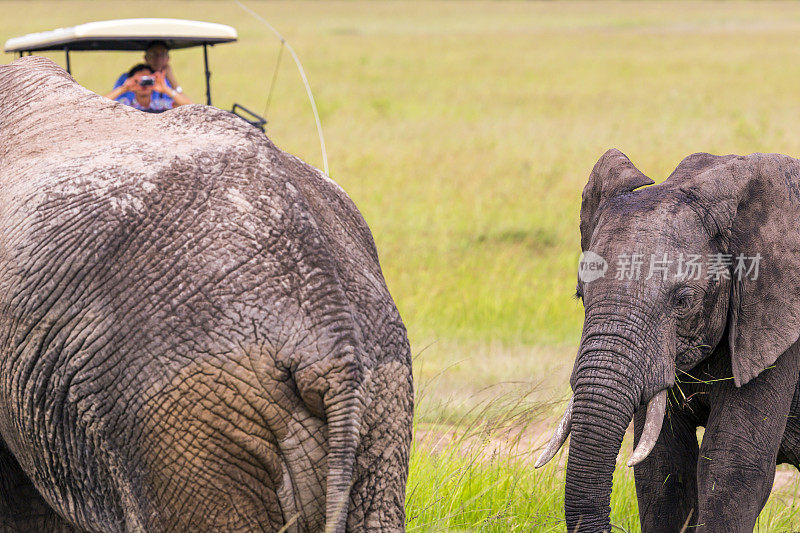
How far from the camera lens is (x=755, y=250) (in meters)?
4.04

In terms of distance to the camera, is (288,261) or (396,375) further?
(396,375)

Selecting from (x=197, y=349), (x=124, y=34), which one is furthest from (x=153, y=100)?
(x=197, y=349)

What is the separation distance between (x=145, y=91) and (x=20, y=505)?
15.0ft

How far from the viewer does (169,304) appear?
2.57 metres

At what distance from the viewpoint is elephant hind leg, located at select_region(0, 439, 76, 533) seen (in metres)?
3.19

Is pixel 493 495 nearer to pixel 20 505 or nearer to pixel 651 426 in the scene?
pixel 651 426

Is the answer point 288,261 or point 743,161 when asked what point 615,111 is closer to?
point 743,161

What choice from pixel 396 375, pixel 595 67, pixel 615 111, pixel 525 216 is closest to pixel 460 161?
pixel 525 216

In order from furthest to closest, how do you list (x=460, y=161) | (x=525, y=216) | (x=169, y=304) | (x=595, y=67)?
(x=595, y=67)
(x=460, y=161)
(x=525, y=216)
(x=169, y=304)

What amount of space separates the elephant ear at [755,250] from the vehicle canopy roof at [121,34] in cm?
401

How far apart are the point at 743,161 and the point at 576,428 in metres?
1.37

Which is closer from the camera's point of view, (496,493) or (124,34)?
(496,493)
